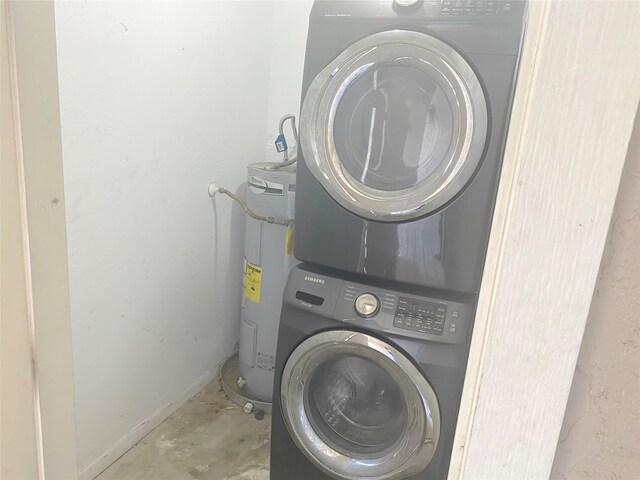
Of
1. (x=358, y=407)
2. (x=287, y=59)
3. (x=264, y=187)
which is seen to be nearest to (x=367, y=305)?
(x=358, y=407)

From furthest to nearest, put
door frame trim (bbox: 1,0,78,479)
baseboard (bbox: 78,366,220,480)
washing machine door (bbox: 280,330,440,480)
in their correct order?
1. baseboard (bbox: 78,366,220,480)
2. washing machine door (bbox: 280,330,440,480)
3. door frame trim (bbox: 1,0,78,479)

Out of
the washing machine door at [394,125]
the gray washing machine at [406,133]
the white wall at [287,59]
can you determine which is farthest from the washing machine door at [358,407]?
the white wall at [287,59]

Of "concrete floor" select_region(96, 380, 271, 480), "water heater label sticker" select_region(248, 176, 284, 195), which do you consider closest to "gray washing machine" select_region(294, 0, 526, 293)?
"water heater label sticker" select_region(248, 176, 284, 195)

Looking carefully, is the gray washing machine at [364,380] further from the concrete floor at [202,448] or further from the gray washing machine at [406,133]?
the concrete floor at [202,448]

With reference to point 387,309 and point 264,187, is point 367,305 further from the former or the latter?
point 264,187

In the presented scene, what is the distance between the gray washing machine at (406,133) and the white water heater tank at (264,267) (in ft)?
1.51

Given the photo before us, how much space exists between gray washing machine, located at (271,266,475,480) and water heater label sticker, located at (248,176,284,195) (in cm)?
49

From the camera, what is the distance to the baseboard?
1733 millimetres

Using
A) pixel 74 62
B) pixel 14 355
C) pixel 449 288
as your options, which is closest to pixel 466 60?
pixel 449 288

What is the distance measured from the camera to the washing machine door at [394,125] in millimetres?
1288

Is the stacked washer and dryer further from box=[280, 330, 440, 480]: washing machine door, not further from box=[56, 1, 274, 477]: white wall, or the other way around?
box=[56, 1, 274, 477]: white wall

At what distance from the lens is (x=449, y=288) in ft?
4.56

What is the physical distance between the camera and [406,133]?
139cm

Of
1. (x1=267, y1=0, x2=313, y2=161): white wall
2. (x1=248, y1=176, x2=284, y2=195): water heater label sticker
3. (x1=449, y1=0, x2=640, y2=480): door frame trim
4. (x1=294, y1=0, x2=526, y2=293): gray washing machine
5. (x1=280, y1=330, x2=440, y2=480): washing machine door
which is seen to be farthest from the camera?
(x1=267, y1=0, x2=313, y2=161): white wall
